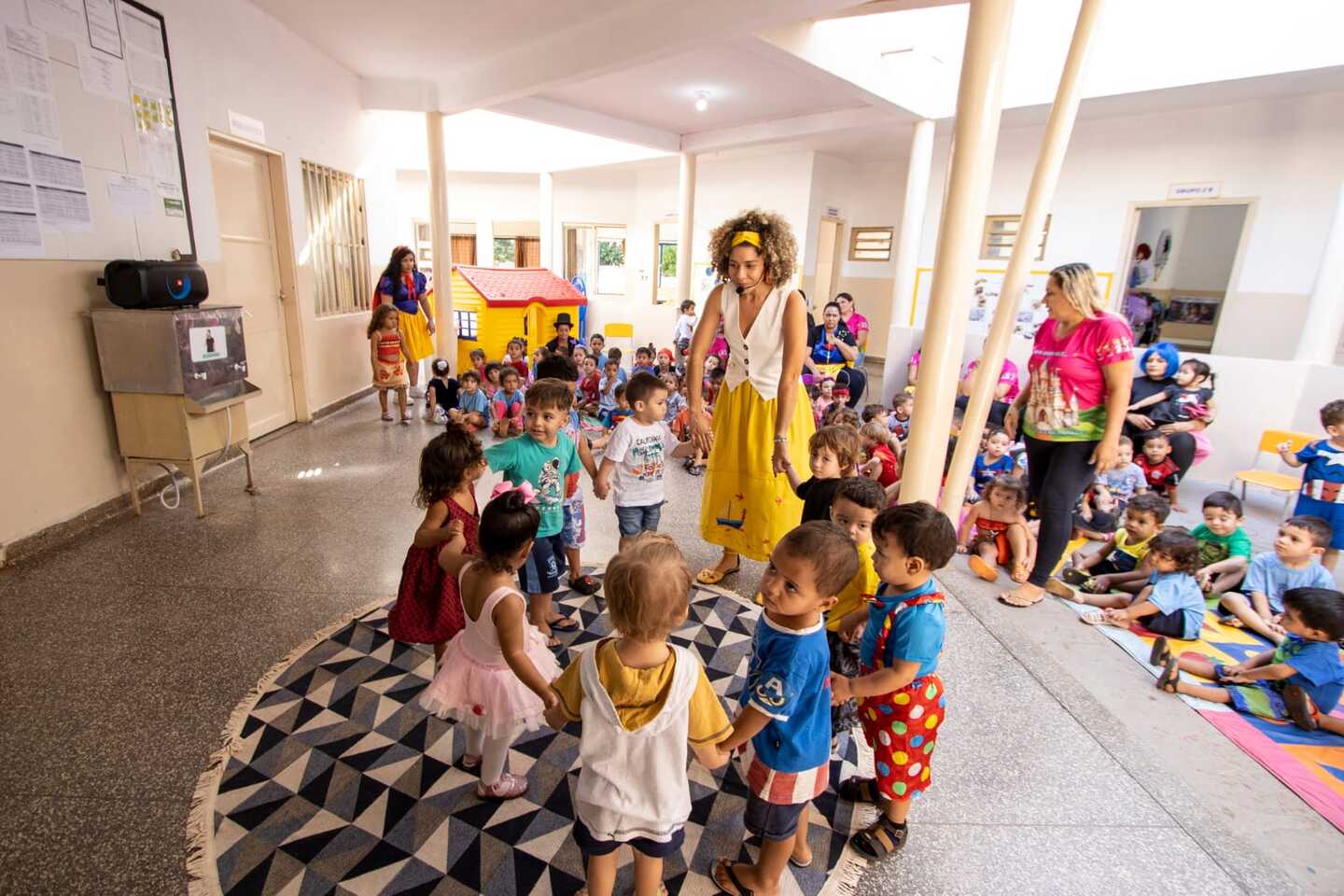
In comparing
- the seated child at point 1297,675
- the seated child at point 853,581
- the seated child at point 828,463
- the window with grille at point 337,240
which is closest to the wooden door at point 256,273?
the window with grille at point 337,240

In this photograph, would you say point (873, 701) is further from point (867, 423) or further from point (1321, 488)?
point (1321, 488)

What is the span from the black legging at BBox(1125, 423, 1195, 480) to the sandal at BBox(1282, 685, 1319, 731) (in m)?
2.49

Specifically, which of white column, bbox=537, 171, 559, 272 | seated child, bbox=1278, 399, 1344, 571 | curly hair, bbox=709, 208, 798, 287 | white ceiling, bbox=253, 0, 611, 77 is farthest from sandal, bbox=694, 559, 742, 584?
white column, bbox=537, 171, 559, 272

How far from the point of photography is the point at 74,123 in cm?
349

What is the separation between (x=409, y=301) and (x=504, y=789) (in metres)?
6.25

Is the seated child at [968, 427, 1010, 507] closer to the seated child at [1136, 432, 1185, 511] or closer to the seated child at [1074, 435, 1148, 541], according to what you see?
the seated child at [1074, 435, 1148, 541]

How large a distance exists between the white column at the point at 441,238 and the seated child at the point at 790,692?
7.37 meters

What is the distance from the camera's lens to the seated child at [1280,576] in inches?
124

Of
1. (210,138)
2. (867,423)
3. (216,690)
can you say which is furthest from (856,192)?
(216,690)

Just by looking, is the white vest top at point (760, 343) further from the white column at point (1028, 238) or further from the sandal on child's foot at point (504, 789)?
the sandal on child's foot at point (504, 789)

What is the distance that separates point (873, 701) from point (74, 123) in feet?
15.8

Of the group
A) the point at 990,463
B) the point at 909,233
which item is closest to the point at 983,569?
the point at 990,463

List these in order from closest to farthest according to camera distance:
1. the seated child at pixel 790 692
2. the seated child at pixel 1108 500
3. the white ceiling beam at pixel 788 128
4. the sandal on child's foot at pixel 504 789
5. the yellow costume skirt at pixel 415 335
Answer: the seated child at pixel 790 692
the sandal on child's foot at pixel 504 789
the seated child at pixel 1108 500
the yellow costume skirt at pixel 415 335
the white ceiling beam at pixel 788 128

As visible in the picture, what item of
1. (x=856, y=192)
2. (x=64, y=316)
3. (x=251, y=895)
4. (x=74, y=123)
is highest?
(x=856, y=192)
